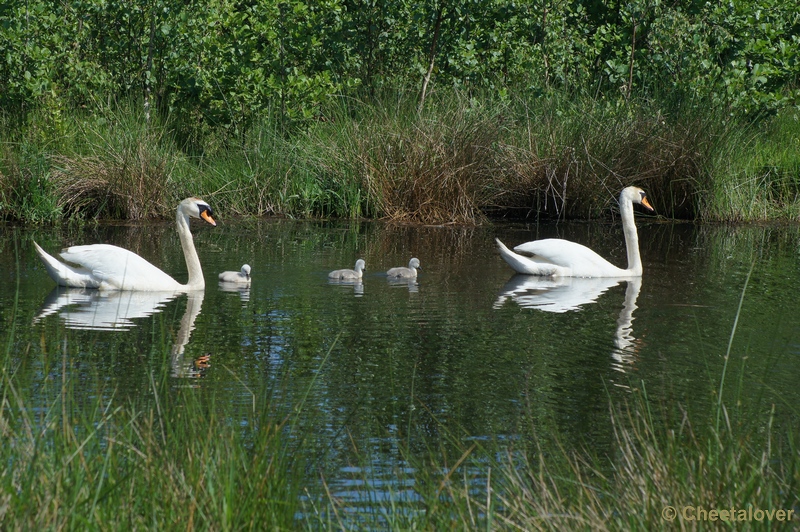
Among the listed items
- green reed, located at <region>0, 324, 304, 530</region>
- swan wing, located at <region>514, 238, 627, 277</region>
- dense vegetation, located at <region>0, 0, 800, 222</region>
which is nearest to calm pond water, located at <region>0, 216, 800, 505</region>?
swan wing, located at <region>514, 238, 627, 277</region>

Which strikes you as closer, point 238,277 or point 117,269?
point 117,269

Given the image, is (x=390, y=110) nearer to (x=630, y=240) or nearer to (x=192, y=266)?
(x=630, y=240)

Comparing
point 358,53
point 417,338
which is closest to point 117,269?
point 417,338

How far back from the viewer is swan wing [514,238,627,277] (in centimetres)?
1175

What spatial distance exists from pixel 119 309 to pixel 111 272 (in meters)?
0.76

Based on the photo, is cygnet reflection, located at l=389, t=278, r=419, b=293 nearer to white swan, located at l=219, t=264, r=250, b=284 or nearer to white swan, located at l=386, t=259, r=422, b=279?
white swan, located at l=386, t=259, r=422, b=279

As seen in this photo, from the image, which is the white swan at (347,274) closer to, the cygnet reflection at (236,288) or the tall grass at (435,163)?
the cygnet reflection at (236,288)

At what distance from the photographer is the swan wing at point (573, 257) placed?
11750 millimetres

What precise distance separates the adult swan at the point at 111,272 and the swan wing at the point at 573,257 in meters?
3.53

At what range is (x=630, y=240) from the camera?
12266mm

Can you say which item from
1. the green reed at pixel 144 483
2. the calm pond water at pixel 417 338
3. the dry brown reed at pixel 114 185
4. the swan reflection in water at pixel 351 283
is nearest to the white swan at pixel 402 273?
the calm pond water at pixel 417 338

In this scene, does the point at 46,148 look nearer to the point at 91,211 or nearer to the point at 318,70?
the point at 91,211

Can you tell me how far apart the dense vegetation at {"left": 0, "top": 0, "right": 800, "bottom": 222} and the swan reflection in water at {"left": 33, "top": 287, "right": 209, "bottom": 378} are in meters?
5.37

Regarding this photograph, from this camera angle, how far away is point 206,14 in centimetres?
1881
